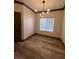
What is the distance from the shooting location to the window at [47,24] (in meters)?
8.03

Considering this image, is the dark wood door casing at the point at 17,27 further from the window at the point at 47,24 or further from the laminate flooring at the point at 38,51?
the window at the point at 47,24

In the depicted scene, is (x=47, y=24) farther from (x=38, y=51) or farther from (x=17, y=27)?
(x=38, y=51)

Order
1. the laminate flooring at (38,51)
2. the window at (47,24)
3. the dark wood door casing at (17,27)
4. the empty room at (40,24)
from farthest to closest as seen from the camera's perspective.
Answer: the window at (47,24), the dark wood door casing at (17,27), the empty room at (40,24), the laminate flooring at (38,51)

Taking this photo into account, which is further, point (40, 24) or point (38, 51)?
point (40, 24)

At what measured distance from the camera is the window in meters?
8.03

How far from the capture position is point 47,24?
8445 millimetres

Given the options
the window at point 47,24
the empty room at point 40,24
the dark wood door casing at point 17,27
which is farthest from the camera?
the window at point 47,24

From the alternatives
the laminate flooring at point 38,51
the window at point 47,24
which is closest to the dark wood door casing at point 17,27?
the laminate flooring at point 38,51

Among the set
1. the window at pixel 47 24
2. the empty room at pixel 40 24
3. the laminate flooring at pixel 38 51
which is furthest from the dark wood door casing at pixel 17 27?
the window at pixel 47 24

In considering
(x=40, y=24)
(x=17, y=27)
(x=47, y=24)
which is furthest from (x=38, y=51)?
(x=40, y=24)

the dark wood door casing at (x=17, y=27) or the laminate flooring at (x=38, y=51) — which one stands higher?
the dark wood door casing at (x=17, y=27)

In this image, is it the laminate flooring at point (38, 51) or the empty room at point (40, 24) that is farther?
the empty room at point (40, 24)
